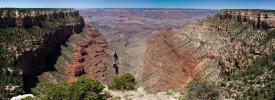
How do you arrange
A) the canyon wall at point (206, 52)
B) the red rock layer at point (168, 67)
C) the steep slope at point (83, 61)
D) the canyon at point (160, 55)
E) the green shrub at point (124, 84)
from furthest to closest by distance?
the steep slope at point (83, 61) → the red rock layer at point (168, 67) → the canyon wall at point (206, 52) → the canyon at point (160, 55) → the green shrub at point (124, 84)

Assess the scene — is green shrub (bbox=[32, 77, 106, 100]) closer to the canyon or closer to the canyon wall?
the canyon

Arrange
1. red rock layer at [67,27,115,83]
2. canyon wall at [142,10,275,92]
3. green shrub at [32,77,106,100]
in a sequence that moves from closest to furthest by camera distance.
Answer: green shrub at [32,77,106,100] → canyon wall at [142,10,275,92] → red rock layer at [67,27,115,83]

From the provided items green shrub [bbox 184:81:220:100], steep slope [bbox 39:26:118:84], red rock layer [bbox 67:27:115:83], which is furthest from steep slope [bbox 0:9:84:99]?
green shrub [bbox 184:81:220:100]

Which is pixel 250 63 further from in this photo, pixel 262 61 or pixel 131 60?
pixel 131 60

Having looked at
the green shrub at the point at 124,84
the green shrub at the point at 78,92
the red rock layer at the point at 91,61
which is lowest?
the red rock layer at the point at 91,61

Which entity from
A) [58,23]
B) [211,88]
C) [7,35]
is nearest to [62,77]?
[7,35]

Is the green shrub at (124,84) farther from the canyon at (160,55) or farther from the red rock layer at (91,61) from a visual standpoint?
the red rock layer at (91,61)

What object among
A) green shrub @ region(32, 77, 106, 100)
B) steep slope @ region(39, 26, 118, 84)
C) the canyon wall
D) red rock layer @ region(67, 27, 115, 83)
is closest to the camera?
green shrub @ region(32, 77, 106, 100)

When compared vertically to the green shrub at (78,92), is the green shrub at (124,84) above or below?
below

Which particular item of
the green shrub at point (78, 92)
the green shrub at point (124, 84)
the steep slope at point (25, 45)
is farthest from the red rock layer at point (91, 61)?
the green shrub at point (78, 92)
